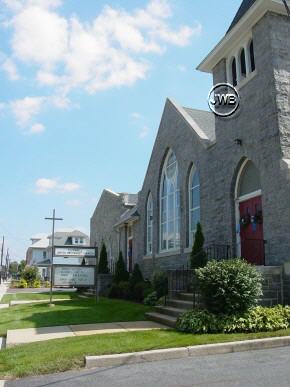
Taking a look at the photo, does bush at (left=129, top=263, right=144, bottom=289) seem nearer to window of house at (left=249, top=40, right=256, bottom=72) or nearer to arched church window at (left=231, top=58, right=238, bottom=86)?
arched church window at (left=231, top=58, right=238, bottom=86)

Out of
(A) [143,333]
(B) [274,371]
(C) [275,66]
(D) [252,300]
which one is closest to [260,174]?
(C) [275,66]

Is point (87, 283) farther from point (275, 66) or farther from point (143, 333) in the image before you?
point (275, 66)

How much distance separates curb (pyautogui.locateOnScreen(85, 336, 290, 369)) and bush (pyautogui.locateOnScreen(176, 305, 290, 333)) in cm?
93

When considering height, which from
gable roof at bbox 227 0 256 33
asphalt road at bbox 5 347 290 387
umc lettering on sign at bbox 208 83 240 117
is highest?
gable roof at bbox 227 0 256 33

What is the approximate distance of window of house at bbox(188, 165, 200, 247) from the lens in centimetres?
1831

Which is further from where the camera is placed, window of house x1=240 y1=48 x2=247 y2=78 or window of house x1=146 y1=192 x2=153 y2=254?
window of house x1=146 y1=192 x2=153 y2=254

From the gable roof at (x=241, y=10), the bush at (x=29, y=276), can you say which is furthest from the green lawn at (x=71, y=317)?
the bush at (x=29, y=276)

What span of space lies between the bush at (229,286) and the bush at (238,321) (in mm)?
226

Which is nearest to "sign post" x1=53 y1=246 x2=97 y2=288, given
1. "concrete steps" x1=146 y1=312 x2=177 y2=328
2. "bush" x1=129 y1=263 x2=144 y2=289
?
"bush" x1=129 y1=263 x2=144 y2=289

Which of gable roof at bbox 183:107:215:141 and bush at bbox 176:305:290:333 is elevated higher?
gable roof at bbox 183:107:215:141

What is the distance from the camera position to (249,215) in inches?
562

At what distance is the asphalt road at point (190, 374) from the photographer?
241 inches

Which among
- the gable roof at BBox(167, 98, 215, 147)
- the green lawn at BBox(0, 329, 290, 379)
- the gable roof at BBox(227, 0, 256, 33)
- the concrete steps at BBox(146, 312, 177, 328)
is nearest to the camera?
the green lawn at BBox(0, 329, 290, 379)

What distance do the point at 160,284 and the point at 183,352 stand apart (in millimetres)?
8823
